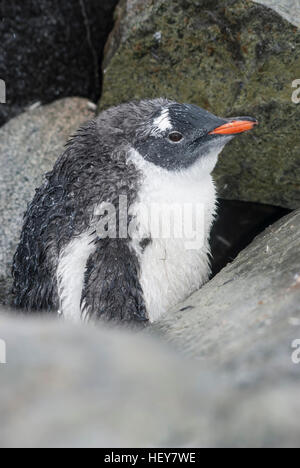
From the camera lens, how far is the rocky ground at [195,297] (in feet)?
3.83

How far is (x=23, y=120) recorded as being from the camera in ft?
11.9

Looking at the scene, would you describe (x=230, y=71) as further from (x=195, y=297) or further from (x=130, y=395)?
(x=130, y=395)

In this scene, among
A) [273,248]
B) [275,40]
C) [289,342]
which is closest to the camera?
[289,342]

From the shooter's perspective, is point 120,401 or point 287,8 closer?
point 120,401

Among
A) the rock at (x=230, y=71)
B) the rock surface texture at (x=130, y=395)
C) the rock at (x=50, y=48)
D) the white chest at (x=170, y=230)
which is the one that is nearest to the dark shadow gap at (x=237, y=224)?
the rock at (x=230, y=71)

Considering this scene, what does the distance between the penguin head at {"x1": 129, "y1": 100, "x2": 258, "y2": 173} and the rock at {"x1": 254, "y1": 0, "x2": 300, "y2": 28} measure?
23.2 inches

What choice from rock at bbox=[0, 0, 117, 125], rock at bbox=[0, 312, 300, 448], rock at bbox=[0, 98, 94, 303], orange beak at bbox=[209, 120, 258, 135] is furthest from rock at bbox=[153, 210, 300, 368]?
rock at bbox=[0, 0, 117, 125]

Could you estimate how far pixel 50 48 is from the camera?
360cm

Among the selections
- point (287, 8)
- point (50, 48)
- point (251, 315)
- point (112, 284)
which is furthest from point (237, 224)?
point (251, 315)

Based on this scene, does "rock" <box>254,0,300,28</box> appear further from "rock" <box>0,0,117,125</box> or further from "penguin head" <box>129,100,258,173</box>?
"rock" <box>0,0,117,125</box>

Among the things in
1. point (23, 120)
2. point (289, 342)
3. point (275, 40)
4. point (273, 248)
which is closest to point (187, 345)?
point (289, 342)

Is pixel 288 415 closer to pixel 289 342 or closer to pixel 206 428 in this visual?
pixel 206 428

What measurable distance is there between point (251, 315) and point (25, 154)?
210 centimetres

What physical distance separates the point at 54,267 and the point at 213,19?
1.47m
